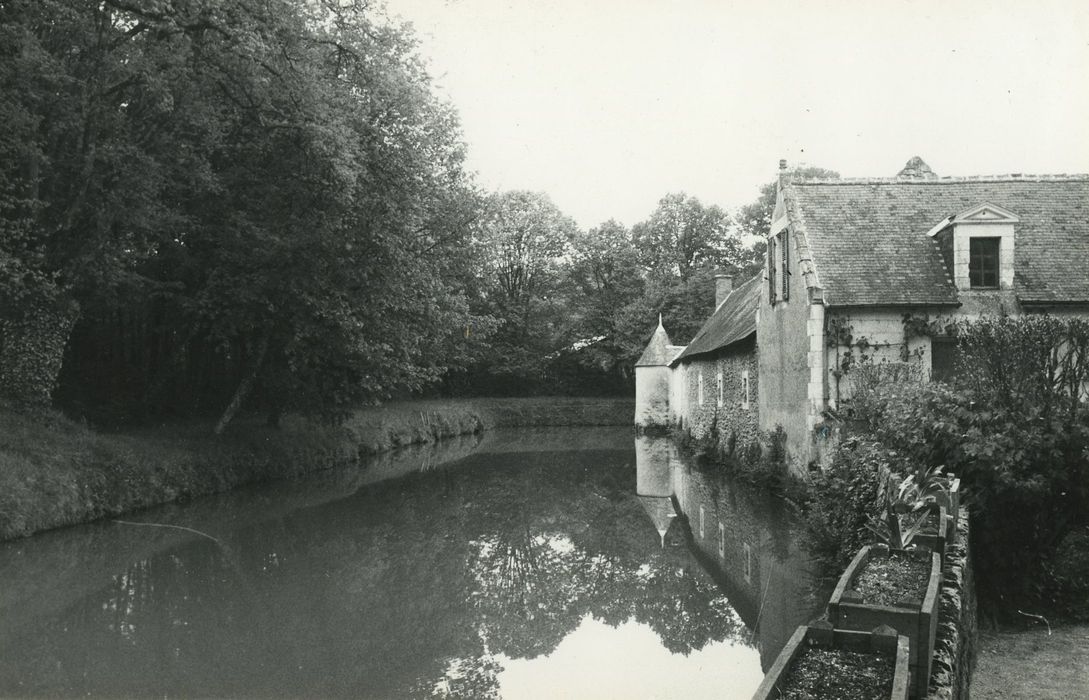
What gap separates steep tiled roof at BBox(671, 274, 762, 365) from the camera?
20212mm

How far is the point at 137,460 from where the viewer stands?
14.4 metres

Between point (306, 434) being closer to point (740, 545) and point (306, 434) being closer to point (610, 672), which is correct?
point (740, 545)

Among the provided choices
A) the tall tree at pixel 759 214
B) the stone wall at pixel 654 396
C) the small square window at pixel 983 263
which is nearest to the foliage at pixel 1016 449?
the small square window at pixel 983 263

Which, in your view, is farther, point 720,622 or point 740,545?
point 740,545

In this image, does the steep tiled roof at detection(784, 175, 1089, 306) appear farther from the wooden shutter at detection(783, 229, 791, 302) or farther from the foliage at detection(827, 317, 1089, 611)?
the foliage at detection(827, 317, 1089, 611)

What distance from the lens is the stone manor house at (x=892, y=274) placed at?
14023 mm

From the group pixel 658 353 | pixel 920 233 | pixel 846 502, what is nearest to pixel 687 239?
pixel 658 353

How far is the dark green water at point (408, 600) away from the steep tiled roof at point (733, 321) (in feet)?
17.9

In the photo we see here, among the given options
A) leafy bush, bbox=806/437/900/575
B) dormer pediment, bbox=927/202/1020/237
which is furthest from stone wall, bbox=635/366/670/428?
leafy bush, bbox=806/437/900/575

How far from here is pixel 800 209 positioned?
51.8 feet

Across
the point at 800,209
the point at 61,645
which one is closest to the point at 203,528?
the point at 61,645

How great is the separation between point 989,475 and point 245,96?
13393mm

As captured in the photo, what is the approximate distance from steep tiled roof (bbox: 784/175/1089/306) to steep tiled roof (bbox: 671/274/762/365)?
11.2 ft

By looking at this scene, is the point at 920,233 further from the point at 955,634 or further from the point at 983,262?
the point at 955,634
